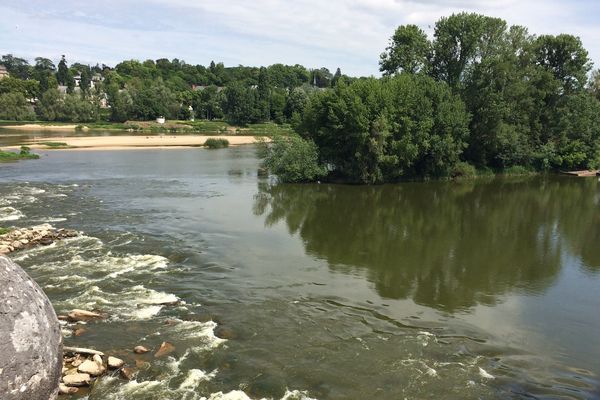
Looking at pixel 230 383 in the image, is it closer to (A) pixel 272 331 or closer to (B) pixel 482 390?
(A) pixel 272 331

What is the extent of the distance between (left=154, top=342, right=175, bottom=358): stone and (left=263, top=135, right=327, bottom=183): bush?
37.5m

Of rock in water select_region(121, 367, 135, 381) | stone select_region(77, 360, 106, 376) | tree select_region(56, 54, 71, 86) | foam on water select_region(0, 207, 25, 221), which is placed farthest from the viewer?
tree select_region(56, 54, 71, 86)

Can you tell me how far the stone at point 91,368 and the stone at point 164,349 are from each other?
1747 mm

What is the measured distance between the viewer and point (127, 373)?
1494 centimetres

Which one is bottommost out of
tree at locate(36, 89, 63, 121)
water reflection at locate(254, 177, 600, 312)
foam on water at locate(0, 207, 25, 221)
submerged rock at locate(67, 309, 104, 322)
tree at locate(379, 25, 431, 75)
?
foam on water at locate(0, 207, 25, 221)

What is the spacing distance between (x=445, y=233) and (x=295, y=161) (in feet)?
73.9

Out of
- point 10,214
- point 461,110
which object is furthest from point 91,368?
point 461,110

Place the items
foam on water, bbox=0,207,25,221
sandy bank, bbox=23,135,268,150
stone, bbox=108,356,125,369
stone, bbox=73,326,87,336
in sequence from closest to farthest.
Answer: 1. stone, bbox=108,356,125,369
2. stone, bbox=73,326,87,336
3. foam on water, bbox=0,207,25,221
4. sandy bank, bbox=23,135,268,150

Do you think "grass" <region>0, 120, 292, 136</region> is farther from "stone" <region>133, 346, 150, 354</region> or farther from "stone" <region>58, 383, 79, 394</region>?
"stone" <region>58, 383, 79, 394</region>

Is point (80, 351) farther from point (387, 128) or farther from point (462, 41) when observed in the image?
point (462, 41)

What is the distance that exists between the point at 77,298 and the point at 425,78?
1897 inches

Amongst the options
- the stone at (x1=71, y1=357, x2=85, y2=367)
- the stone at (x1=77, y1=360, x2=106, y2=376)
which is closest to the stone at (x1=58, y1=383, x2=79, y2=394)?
the stone at (x1=77, y1=360, x2=106, y2=376)

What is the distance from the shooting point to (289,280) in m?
23.9

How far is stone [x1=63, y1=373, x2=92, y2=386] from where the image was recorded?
560 inches
